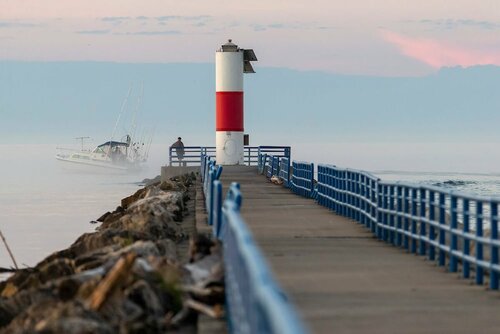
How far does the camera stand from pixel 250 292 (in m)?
9.59

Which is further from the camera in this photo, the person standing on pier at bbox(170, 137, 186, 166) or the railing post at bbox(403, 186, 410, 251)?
the person standing on pier at bbox(170, 137, 186, 166)

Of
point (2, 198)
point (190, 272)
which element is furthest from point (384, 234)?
point (2, 198)

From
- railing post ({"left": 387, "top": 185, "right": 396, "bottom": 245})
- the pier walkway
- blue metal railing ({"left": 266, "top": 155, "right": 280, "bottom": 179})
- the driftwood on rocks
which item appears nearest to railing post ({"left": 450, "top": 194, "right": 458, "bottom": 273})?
the pier walkway

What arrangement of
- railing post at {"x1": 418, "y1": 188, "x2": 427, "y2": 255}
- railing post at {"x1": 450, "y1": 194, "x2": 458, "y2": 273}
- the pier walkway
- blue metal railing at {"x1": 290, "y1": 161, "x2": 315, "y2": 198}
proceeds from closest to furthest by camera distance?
the pier walkway → railing post at {"x1": 450, "y1": 194, "x2": 458, "y2": 273} → railing post at {"x1": 418, "y1": 188, "x2": 427, "y2": 255} → blue metal railing at {"x1": 290, "y1": 161, "x2": 315, "y2": 198}

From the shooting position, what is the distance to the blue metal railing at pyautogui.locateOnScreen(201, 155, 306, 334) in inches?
316

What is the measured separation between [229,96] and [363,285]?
34.3 m

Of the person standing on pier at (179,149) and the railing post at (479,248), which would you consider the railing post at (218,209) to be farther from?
the person standing on pier at (179,149)

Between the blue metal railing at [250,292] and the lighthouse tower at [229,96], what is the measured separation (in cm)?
3635

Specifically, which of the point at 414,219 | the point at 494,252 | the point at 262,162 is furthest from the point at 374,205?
the point at 262,162

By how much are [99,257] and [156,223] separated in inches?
184

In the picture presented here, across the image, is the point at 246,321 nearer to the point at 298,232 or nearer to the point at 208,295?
the point at 208,295

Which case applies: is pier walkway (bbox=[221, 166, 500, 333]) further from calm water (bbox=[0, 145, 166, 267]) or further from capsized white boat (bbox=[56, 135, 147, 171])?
capsized white boat (bbox=[56, 135, 147, 171])

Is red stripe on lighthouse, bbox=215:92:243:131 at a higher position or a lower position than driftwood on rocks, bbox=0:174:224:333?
higher

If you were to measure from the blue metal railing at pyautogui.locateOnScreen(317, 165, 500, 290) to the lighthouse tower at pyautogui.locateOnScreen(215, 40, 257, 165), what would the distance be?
20.2 meters
